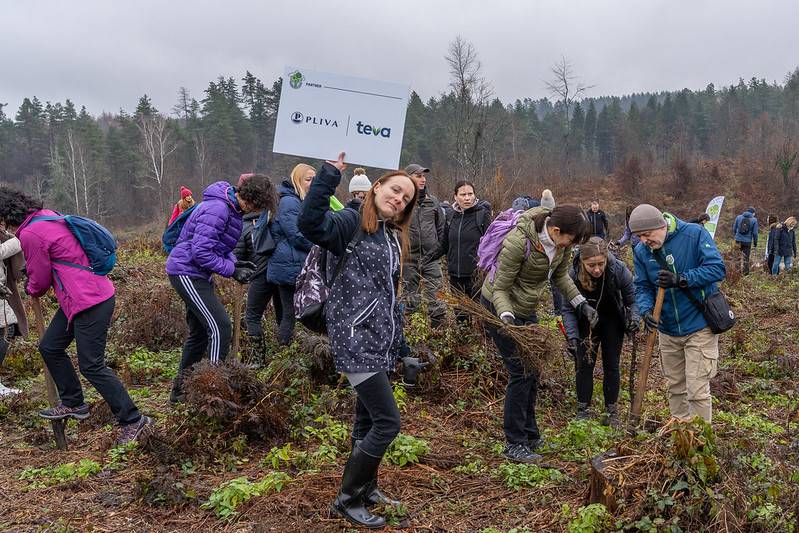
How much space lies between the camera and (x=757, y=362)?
7684mm

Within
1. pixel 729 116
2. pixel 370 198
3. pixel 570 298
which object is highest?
pixel 729 116

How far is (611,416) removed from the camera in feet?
17.0

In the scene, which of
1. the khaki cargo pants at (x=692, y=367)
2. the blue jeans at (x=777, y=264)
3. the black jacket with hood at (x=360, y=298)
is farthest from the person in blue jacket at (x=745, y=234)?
the black jacket with hood at (x=360, y=298)

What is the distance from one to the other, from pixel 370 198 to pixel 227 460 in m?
2.30

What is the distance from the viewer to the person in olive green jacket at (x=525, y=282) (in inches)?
157

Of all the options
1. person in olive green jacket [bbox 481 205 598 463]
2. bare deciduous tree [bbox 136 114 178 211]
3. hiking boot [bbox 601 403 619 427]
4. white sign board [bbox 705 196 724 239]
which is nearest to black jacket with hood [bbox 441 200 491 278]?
hiking boot [bbox 601 403 619 427]

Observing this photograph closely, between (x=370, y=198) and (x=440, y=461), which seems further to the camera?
(x=440, y=461)

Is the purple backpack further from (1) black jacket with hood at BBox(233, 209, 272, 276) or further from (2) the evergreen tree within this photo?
(2) the evergreen tree

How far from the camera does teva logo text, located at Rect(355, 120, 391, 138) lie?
3762mm

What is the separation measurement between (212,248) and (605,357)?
11.6 ft

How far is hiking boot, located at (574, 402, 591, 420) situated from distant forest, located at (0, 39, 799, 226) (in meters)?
21.6

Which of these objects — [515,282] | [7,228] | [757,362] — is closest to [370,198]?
[515,282]

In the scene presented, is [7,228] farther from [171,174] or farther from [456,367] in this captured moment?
[171,174]

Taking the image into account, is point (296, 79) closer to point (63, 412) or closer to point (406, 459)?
point (406, 459)
